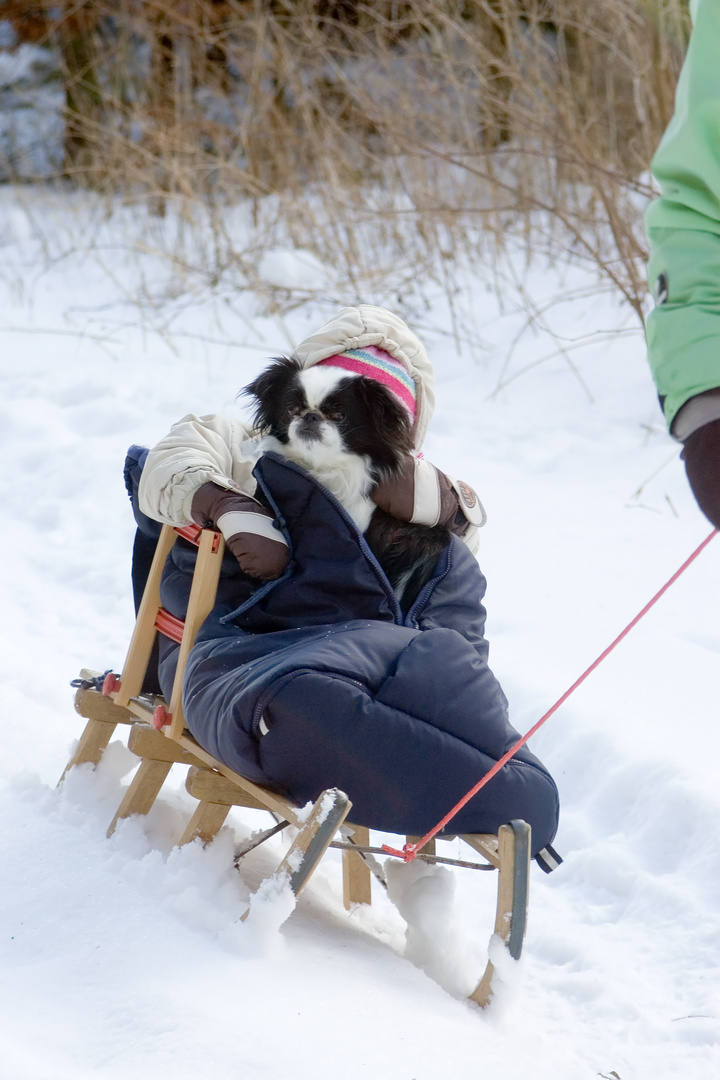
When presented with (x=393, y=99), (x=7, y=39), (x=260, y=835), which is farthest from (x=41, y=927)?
(x=7, y=39)

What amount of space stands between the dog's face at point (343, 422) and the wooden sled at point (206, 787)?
23 centimetres

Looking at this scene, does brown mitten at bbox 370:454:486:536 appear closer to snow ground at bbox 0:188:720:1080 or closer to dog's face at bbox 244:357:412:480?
dog's face at bbox 244:357:412:480

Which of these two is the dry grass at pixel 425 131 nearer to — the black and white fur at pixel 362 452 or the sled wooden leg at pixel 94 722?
the black and white fur at pixel 362 452

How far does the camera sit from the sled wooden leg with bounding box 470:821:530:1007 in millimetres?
1386

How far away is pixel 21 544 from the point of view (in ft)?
11.2

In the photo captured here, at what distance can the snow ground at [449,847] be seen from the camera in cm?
124

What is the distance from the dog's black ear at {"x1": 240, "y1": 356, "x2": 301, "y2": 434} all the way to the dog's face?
3 centimetres

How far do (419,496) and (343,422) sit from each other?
0.60 feet

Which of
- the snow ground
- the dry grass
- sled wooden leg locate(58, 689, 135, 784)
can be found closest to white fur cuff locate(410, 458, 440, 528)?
the snow ground

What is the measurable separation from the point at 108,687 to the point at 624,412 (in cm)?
267

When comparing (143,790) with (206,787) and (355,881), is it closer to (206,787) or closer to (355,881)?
(206,787)

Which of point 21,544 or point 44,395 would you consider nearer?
point 21,544

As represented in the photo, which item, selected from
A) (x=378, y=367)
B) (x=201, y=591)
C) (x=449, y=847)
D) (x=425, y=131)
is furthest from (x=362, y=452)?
(x=425, y=131)

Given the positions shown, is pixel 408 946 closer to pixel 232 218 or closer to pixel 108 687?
pixel 108 687
